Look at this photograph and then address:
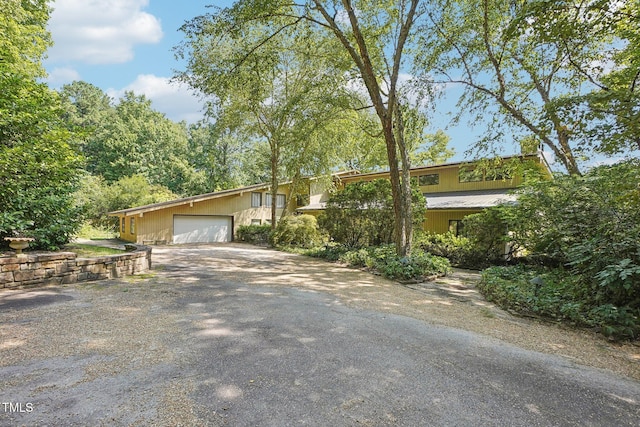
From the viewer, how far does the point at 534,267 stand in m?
8.52

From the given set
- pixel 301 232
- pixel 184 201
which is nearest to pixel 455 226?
pixel 301 232

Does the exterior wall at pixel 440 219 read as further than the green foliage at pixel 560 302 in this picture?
Yes

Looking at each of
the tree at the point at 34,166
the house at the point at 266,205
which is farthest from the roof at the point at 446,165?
the tree at the point at 34,166

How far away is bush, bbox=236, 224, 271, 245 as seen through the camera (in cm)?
1862

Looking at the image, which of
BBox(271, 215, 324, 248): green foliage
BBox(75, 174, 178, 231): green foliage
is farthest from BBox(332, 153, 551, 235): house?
BBox(75, 174, 178, 231): green foliage

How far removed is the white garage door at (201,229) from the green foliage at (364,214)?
32.5ft

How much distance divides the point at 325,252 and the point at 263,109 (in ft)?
30.1

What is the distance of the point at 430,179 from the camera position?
56.3 ft

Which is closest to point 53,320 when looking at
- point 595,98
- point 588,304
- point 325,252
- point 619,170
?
point 588,304

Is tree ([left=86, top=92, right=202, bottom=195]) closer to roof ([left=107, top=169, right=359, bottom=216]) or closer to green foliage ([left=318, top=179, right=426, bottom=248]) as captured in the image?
roof ([left=107, top=169, right=359, bottom=216])

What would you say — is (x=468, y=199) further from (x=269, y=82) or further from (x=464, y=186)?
(x=269, y=82)

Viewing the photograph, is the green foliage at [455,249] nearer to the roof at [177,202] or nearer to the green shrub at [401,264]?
the green shrub at [401,264]

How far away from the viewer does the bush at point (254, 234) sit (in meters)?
18.6

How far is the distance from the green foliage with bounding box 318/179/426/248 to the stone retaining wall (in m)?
7.29
